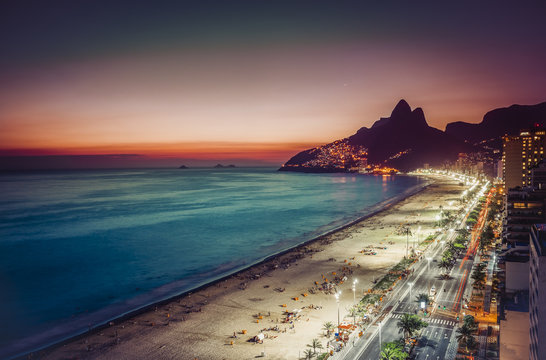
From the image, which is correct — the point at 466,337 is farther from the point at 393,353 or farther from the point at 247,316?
the point at 247,316

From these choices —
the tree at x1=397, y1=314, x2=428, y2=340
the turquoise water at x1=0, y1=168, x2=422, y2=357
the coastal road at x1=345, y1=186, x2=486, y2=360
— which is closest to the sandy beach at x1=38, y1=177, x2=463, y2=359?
the coastal road at x1=345, y1=186, x2=486, y2=360

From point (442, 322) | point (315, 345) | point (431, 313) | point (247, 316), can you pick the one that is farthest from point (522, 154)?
point (315, 345)

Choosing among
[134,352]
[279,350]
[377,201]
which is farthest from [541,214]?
[377,201]

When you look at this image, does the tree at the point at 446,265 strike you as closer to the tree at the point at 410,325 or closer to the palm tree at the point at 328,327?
the tree at the point at 410,325

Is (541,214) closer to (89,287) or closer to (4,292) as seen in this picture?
(89,287)

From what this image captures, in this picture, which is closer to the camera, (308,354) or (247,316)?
(308,354)

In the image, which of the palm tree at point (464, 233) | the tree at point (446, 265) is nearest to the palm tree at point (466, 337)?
the tree at point (446, 265)
